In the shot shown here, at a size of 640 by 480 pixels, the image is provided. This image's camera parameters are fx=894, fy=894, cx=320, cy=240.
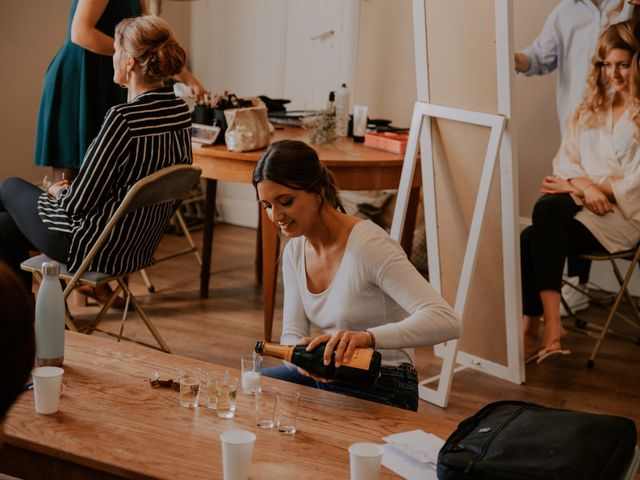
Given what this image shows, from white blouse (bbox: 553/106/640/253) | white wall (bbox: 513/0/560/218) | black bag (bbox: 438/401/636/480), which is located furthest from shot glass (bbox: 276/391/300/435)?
white wall (bbox: 513/0/560/218)

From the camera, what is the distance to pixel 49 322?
6.93 ft

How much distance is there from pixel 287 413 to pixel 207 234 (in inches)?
101

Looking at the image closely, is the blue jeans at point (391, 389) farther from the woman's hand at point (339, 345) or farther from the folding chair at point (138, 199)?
the folding chair at point (138, 199)

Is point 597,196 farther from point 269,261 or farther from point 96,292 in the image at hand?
point 96,292

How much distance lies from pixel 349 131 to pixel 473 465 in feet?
9.79

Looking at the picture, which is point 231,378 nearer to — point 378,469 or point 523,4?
point 378,469

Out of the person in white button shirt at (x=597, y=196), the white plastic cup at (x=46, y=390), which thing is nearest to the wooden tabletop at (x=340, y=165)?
the person in white button shirt at (x=597, y=196)

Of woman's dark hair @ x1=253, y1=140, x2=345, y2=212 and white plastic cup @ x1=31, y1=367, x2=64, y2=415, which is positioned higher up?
woman's dark hair @ x1=253, y1=140, x2=345, y2=212

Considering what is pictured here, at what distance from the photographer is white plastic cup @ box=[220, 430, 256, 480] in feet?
5.24

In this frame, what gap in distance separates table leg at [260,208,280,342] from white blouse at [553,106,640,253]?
4.31 feet

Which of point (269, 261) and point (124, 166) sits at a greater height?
point (124, 166)

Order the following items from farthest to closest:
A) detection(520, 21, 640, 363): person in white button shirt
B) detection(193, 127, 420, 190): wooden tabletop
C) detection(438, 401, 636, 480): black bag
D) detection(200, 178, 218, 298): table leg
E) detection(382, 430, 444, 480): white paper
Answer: detection(200, 178, 218, 298): table leg < detection(520, 21, 640, 363): person in white button shirt < detection(193, 127, 420, 190): wooden tabletop < detection(382, 430, 444, 480): white paper < detection(438, 401, 636, 480): black bag

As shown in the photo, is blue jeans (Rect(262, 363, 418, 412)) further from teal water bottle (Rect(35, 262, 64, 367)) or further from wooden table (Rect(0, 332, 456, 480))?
teal water bottle (Rect(35, 262, 64, 367))

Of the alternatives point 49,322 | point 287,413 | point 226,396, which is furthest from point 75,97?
point 287,413
